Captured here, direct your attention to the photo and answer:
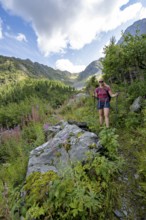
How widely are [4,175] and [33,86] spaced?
63.3 m

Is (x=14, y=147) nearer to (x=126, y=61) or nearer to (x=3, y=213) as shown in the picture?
(x=3, y=213)

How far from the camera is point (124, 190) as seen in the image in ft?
10.7

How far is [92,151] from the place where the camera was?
384 centimetres

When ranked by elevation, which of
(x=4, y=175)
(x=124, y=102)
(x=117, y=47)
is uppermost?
(x=117, y=47)

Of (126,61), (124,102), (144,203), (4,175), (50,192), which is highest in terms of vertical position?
(126,61)

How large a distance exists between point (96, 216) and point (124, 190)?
92 centimetres

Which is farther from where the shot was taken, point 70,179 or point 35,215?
point 70,179

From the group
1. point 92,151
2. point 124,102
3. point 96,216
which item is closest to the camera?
point 96,216

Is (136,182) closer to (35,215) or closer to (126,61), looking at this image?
(35,215)

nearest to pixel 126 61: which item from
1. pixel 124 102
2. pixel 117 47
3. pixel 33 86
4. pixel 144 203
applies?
pixel 117 47

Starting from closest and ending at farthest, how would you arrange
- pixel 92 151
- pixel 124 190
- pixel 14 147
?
pixel 124 190 < pixel 92 151 < pixel 14 147

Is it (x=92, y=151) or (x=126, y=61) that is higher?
(x=126, y=61)

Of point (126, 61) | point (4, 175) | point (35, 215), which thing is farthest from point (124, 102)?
point (35, 215)

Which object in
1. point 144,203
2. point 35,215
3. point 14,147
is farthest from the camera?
point 14,147
